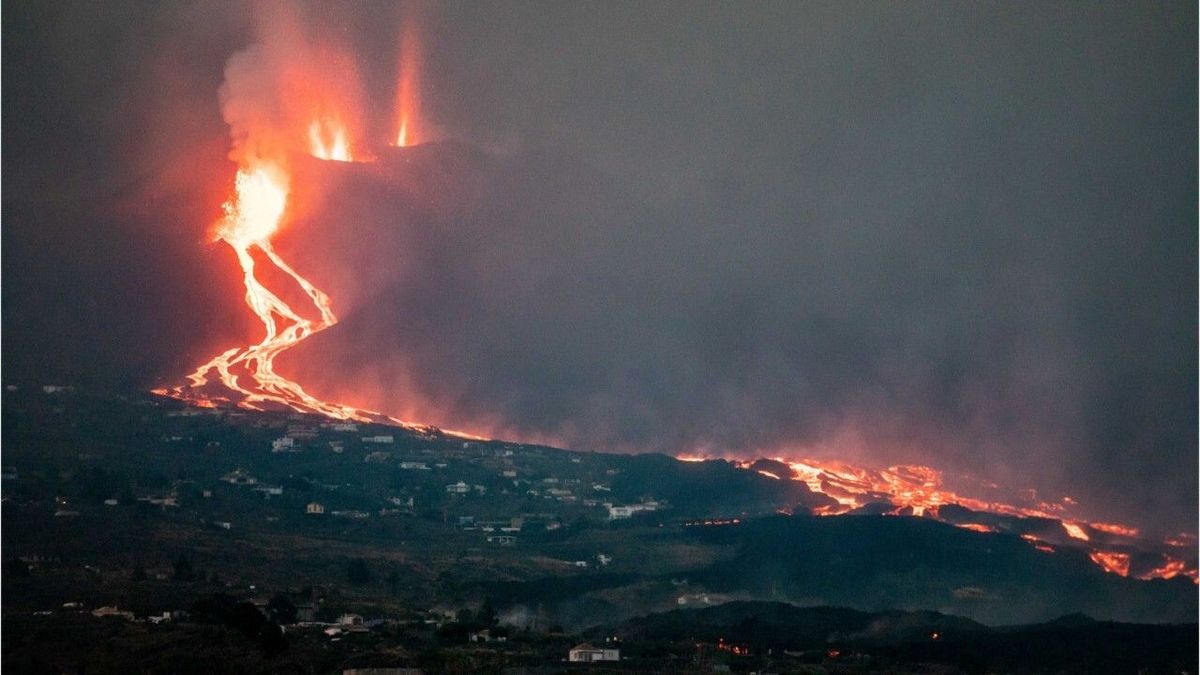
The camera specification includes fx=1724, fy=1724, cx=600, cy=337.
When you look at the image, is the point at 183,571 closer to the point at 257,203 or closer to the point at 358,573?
the point at 358,573

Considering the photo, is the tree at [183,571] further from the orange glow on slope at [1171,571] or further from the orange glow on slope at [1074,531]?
the orange glow on slope at [1074,531]

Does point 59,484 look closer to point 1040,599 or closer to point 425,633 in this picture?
point 425,633

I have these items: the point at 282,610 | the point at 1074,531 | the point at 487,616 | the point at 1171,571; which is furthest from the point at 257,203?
the point at 1171,571

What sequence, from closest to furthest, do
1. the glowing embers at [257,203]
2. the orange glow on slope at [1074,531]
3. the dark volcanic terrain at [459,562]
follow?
the dark volcanic terrain at [459,562] → the orange glow on slope at [1074,531] → the glowing embers at [257,203]

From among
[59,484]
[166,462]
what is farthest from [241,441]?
[59,484]

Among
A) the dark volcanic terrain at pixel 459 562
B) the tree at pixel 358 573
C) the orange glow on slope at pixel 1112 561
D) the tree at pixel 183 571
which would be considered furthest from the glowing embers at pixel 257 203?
the orange glow on slope at pixel 1112 561

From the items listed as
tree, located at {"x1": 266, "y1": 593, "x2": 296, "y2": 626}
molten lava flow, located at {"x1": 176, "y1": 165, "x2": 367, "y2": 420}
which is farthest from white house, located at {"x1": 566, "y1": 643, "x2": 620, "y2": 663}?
molten lava flow, located at {"x1": 176, "y1": 165, "x2": 367, "y2": 420}
